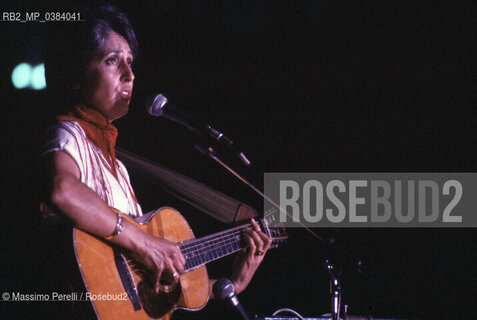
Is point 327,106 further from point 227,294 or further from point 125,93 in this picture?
point 227,294

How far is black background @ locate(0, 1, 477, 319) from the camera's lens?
317 cm

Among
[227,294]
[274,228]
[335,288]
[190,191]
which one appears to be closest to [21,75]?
[190,191]

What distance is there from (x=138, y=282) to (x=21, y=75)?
1.90m

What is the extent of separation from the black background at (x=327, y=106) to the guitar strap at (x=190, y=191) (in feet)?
0.38

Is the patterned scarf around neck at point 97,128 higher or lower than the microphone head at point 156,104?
lower

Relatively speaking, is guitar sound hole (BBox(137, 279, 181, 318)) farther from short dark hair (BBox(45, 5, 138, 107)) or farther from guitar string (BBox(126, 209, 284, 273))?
short dark hair (BBox(45, 5, 138, 107))

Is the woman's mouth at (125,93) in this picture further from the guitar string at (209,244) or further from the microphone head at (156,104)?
the guitar string at (209,244)

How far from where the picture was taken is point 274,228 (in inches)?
103

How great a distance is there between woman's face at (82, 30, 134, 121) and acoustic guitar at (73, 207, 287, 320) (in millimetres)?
638

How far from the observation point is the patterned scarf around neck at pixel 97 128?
1.94m

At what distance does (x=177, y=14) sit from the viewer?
3.15 m

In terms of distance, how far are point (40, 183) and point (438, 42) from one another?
3.20 metres

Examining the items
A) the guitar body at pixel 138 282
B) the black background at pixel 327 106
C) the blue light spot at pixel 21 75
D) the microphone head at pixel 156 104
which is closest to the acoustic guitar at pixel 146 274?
the guitar body at pixel 138 282

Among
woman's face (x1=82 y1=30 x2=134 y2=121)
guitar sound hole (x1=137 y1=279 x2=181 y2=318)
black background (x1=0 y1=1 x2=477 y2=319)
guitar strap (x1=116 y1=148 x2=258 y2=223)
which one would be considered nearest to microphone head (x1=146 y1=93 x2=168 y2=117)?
woman's face (x1=82 y1=30 x2=134 y2=121)
